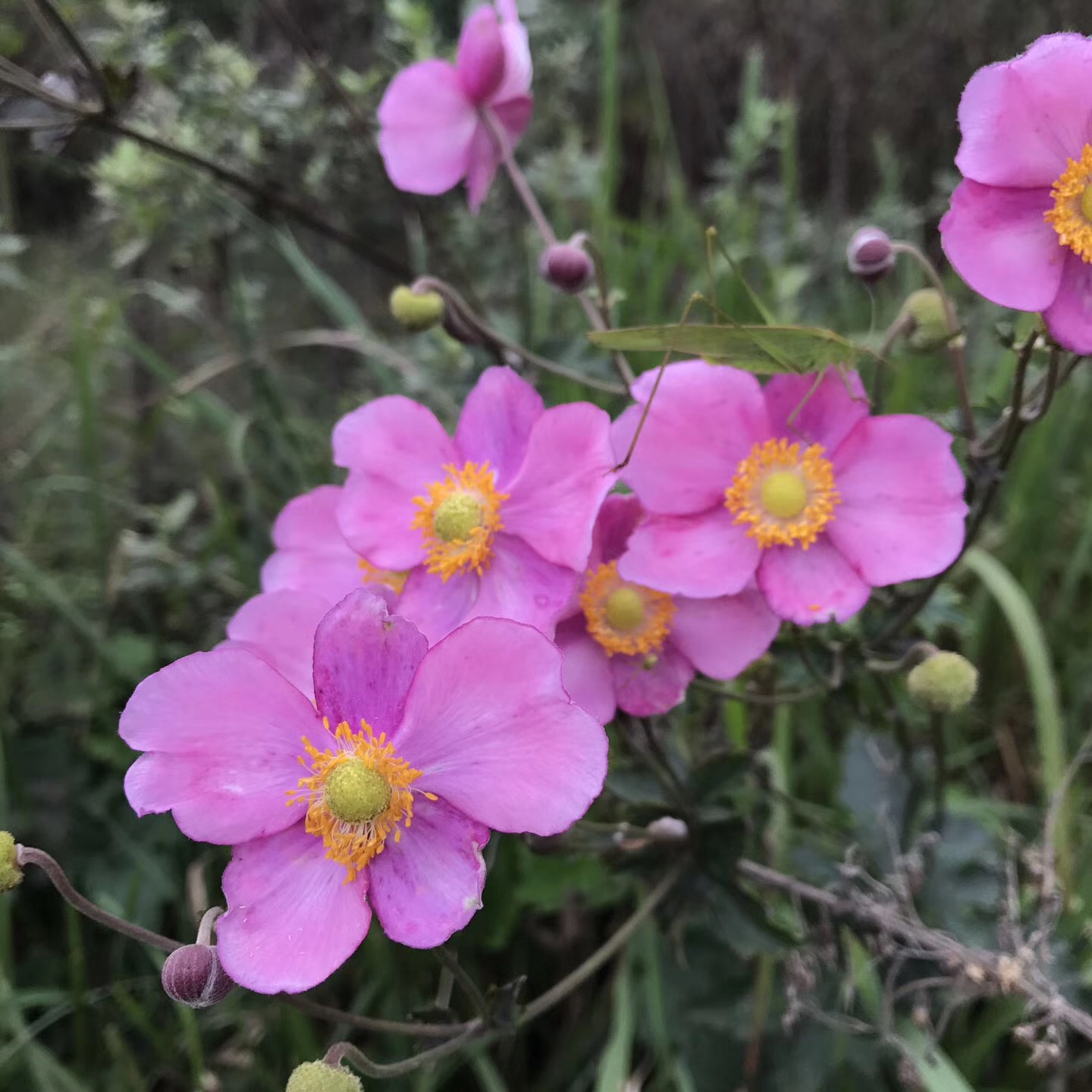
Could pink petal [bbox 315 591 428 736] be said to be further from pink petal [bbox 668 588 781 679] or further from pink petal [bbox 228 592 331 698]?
pink petal [bbox 668 588 781 679]

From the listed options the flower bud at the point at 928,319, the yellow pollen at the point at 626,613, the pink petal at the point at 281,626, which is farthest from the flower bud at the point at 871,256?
the pink petal at the point at 281,626

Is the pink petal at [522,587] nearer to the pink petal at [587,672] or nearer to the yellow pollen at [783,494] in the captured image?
the pink petal at [587,672]

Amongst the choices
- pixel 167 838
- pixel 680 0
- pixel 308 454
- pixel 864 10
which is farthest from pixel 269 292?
pixel 864 10

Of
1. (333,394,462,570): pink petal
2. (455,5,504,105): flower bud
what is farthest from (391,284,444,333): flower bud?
(455,5,504,105): flower bud

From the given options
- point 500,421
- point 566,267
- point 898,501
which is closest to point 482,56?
point 566,267

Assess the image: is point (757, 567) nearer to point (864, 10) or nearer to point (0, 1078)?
point (0, 1078)

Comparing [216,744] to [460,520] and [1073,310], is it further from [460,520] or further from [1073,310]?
[1073,310]
